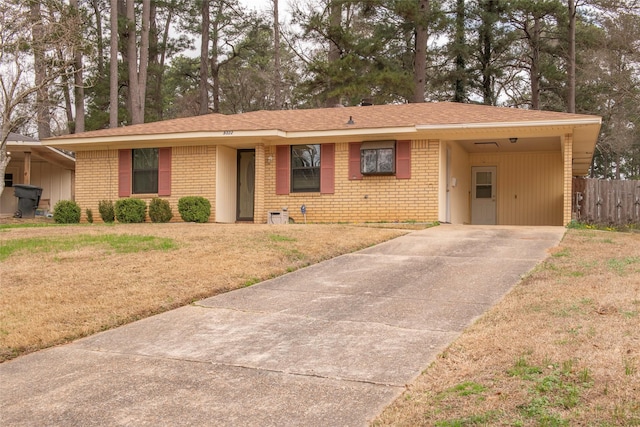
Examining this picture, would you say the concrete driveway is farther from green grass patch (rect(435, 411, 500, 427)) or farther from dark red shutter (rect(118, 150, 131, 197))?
dark red shutter (rect(118, 150, 131, 197))

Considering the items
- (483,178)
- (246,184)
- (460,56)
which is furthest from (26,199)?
(460,56)

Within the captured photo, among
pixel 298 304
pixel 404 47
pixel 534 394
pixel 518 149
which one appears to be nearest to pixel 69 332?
pixel 298 304

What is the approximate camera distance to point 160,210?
674 inches

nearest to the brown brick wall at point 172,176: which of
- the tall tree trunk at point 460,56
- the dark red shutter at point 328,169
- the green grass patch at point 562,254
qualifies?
the dark red shutter at point 328,169

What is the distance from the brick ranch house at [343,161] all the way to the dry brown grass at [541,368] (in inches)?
365

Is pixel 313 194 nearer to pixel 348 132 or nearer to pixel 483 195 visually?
pixel 348 132

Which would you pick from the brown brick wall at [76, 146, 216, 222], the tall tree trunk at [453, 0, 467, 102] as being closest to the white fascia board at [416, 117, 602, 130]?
the brown brick wall at [76, 146, 216, 222]

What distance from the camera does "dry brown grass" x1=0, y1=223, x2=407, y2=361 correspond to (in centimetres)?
648

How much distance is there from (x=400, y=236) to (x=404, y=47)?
59.7ft

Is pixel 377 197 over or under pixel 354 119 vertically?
under

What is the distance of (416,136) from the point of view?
1611cm

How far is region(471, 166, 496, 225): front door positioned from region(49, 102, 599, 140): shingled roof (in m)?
2.55

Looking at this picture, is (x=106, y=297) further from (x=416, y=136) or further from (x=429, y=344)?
(x=416, y=136)

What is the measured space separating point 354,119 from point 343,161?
1633 millimetres
